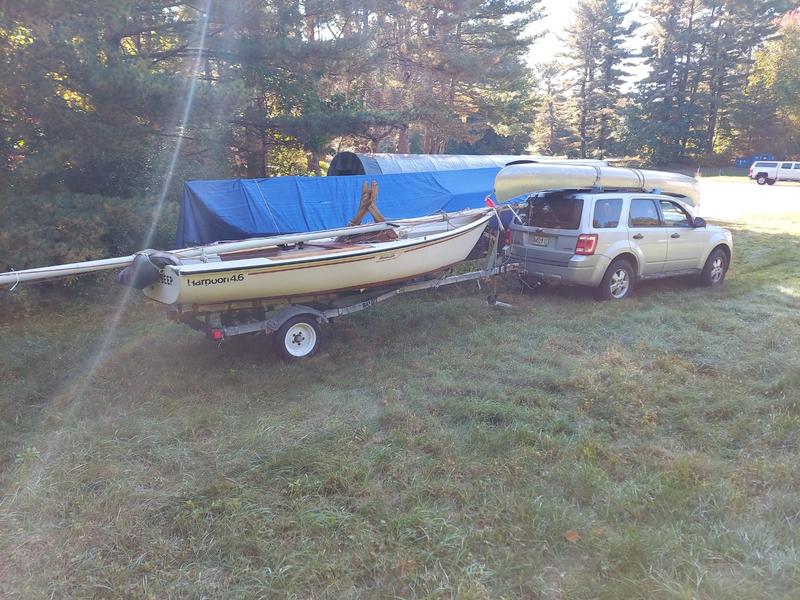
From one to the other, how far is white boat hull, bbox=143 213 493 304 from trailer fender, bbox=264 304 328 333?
171mm

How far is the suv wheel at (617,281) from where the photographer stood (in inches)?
303

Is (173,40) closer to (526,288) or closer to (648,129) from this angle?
(526,288)

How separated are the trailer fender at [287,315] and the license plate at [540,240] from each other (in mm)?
3604

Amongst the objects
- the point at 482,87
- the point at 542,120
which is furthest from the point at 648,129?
the point at 482,87

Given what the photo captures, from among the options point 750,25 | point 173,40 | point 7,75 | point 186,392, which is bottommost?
point 186,392

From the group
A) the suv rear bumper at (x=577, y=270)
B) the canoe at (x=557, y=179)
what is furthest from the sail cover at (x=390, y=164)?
the suv rear bumper at (x=577, y=270)

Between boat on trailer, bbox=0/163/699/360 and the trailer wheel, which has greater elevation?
boat on trailer, bbox=0/163/699/360

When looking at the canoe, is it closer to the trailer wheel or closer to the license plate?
the license plate

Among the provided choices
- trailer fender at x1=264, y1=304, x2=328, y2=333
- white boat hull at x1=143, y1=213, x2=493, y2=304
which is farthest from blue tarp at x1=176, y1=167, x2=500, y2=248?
trailer fender at x1=264, y1=304, x2=328, y2=333

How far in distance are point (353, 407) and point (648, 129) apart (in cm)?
4683

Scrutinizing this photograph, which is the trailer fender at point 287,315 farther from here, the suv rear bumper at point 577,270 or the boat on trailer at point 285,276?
the suv rear bumper at point 577,270

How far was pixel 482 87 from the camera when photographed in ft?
90.3

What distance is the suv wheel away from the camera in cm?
770

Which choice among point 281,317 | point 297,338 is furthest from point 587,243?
point 281,317
